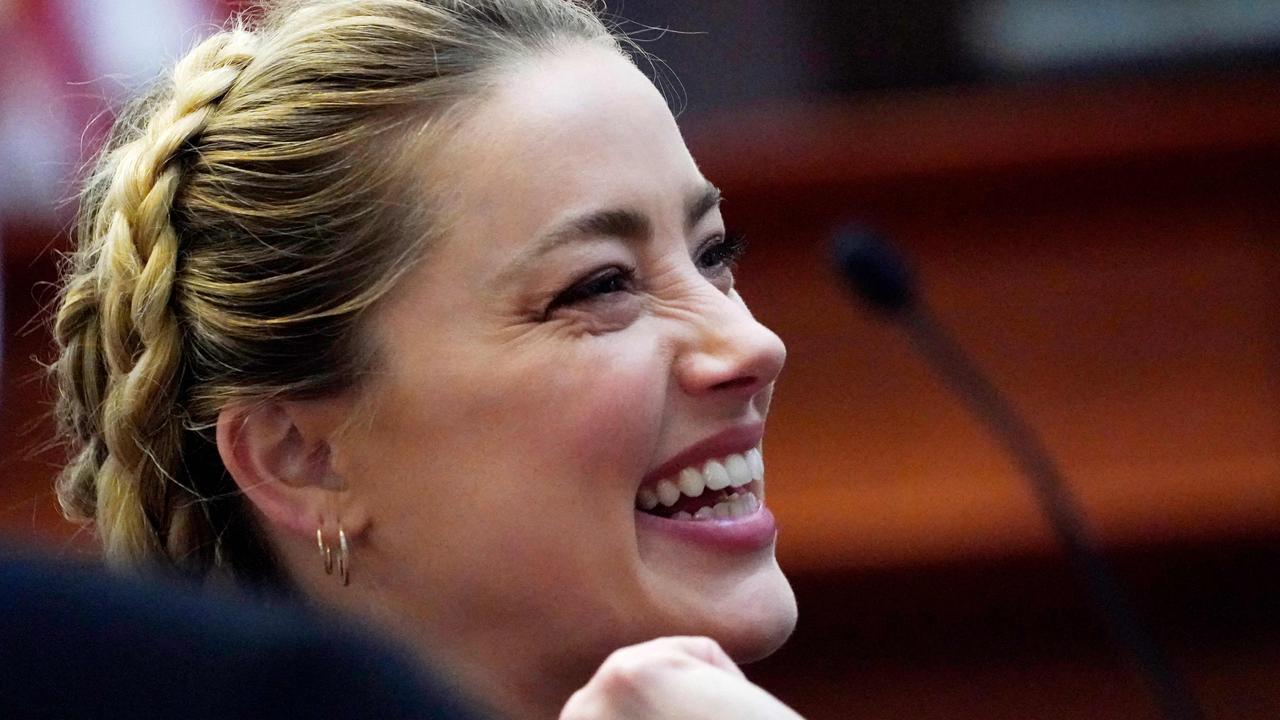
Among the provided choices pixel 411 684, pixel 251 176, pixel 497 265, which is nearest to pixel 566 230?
pixel 497 265

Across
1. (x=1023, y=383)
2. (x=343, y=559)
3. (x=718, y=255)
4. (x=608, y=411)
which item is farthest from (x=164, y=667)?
(x=1023, y=383)

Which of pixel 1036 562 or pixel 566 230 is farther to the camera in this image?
pixel 1036 562

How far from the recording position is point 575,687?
4.65 ft

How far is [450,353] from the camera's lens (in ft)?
4.57

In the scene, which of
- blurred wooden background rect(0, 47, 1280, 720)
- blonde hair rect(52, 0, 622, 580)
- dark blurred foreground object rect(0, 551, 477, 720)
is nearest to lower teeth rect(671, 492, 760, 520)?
blonde hair rect(52, 0, 622, 580)

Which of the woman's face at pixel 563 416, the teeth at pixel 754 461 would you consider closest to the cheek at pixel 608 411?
the woman's face at pixel 563 416

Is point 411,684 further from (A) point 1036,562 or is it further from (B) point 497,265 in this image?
(A) point 1036,562

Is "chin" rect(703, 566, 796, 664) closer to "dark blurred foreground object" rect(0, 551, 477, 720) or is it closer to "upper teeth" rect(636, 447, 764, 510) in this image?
"upper teeth" rect(636, 447, 764, 510)

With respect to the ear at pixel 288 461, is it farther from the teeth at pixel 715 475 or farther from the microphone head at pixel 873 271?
the microphone head at pixel 873 271

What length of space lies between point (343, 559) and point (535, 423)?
8.9 inches

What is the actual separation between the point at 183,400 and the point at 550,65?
1.42ft

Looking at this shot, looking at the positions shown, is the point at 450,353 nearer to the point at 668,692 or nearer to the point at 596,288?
the point at 596,288

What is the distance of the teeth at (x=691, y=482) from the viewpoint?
4.58 feet

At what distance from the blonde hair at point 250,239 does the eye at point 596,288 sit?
12 cm
